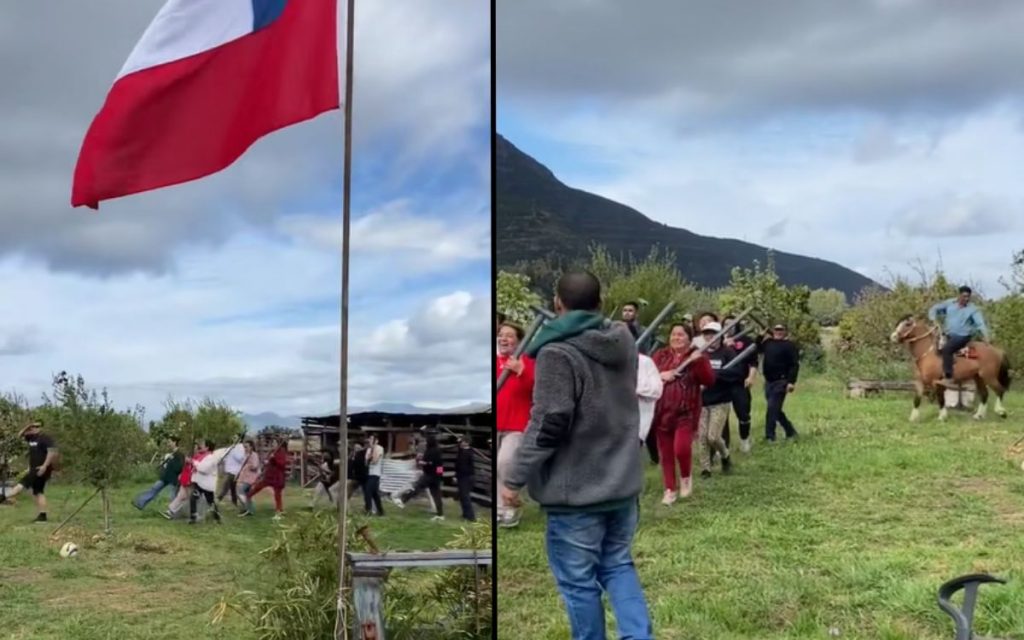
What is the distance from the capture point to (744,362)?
435 centimetres

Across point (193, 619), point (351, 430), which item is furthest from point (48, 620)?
point (351, 430)

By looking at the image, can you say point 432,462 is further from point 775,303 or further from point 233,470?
point 775,303

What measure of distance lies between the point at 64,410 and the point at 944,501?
4.07 m

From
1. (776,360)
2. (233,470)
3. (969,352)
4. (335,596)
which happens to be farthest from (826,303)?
(233,470)

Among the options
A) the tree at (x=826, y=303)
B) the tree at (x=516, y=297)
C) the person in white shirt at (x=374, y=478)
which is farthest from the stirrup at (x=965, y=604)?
the person in white shirt at (x=374, y=478)

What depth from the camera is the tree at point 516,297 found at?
4109 millimetres

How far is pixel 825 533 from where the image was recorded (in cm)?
425

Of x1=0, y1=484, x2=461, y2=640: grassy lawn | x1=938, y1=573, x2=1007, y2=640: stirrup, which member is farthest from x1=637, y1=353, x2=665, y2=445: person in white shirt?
x1=938, y1=573, x2=1007, y2=640: stirrup

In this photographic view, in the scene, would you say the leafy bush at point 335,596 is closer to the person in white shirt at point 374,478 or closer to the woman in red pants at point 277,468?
the person in white shirt at point 374,478

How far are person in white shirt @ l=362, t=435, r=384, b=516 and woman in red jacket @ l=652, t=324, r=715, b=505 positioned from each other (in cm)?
Answer: 134

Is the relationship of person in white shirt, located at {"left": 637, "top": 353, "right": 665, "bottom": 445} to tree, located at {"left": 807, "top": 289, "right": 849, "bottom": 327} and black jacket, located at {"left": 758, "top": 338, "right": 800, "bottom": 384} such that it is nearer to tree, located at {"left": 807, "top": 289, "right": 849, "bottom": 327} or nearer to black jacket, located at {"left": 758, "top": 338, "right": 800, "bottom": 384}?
black jacket, located at {"left": 758, "top": 338, "right": 800, "bottom": 384}

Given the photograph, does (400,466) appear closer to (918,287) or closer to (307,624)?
(307,624)

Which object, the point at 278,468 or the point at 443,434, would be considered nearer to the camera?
the point at 443,434

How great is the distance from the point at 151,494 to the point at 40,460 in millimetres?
617
